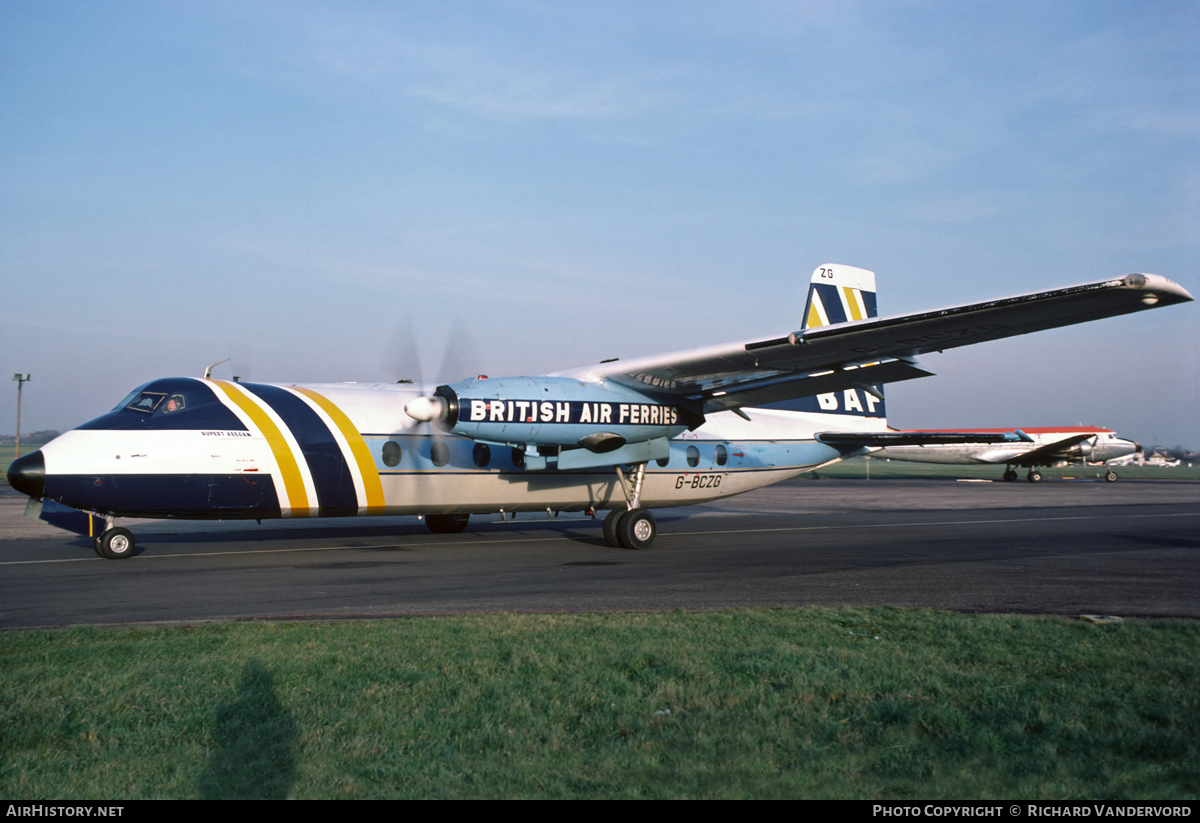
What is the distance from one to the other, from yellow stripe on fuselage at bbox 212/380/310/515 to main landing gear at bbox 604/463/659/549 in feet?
18.9

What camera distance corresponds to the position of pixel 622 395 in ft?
51.8

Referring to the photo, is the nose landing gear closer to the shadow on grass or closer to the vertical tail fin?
the shadow on grass

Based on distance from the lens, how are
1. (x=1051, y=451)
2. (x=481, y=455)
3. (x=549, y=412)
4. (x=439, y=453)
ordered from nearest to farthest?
1. (x=549, y=412)
2. (x=439, y=453)
3. (x=481, y=455)
4. (x=1051, y=451)

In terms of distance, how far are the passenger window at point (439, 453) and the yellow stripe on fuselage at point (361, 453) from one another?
115cm

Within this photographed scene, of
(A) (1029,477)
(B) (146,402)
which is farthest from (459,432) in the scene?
(A) (1029,477)

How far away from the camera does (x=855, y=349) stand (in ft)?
46.0

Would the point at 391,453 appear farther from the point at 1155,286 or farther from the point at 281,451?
the point at 1155,286

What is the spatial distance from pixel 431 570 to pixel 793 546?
7112mm

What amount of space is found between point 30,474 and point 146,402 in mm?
2004

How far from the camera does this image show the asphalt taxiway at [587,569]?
9383 millimetres

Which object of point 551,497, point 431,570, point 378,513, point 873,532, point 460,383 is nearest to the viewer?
point 431,570

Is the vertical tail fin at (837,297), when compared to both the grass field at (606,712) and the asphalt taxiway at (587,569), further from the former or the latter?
the grass field at (606,712)
